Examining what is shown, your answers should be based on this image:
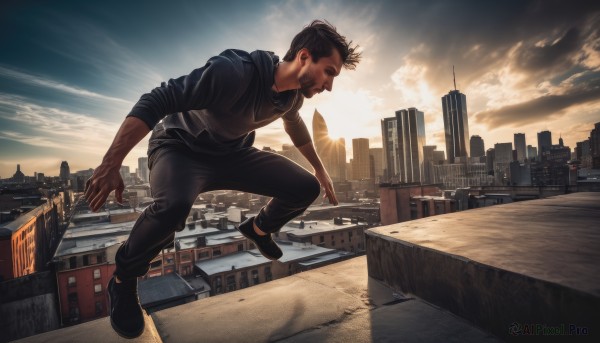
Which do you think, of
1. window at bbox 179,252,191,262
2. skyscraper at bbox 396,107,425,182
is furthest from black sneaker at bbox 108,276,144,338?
skyscraper at bbox 396,107,425,182

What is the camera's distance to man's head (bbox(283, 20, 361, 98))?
180 cm

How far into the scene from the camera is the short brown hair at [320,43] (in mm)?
1805

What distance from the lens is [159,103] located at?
1408 millimetres

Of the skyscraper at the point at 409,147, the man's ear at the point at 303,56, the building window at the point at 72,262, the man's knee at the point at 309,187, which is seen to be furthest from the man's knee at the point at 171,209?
the skyscraper at the point at 409,147

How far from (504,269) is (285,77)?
5.27ft

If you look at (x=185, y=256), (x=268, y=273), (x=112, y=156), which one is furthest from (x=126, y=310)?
(x=185, y=256)

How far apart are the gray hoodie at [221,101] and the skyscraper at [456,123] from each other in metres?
152

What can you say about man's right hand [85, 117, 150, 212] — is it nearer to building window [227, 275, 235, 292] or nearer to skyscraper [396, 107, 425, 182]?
building window [227, 275, 235, 292]

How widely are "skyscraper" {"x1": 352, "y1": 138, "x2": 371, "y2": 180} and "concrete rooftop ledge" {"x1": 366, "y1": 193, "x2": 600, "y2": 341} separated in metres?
130

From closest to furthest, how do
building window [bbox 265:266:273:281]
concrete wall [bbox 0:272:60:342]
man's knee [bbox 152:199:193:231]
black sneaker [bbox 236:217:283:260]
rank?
man's knee [bbox 152:199:193:231]
black sneaker [bbox 236:217:283:260]
concrete wall [bbox 0:272:60:342]
building window [bbox 265:266:273:281]

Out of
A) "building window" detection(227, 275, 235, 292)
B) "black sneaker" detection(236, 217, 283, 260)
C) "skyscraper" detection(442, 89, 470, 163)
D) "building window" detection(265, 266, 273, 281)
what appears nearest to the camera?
"black sneaker" detection(236, 217, 283, 260)

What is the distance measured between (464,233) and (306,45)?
1.71m

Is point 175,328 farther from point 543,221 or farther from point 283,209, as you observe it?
point 543,221

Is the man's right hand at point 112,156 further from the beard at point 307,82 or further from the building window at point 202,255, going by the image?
the building window at point 202,255
